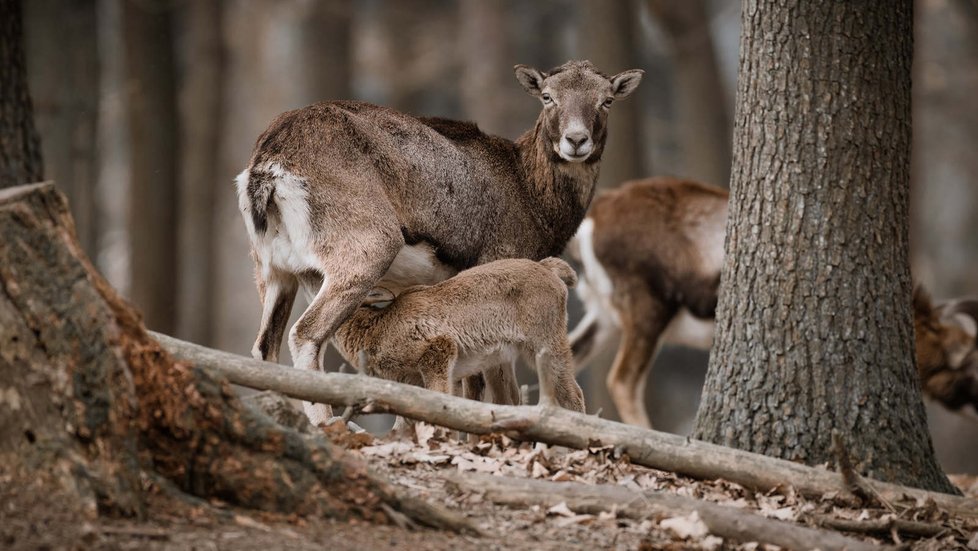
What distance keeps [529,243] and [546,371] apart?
2.66 m

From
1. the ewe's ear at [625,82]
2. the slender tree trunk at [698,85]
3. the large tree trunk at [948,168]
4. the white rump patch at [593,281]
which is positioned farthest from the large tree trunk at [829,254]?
the large tree trunk at [948,168]

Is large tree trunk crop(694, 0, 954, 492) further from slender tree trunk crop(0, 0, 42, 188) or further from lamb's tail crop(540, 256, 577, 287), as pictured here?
slender tree trunk crop(0, 0, 42, 188)

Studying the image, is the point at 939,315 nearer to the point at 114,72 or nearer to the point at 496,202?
the point at 496,202

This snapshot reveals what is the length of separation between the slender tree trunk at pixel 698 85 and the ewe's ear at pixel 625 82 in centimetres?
721

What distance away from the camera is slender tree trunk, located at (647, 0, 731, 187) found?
15.6 metres

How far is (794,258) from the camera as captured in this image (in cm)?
673

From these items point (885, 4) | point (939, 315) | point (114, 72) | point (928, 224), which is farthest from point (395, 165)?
point (928, 224)

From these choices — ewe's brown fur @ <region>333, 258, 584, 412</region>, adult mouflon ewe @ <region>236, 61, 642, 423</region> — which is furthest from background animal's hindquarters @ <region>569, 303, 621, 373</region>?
ewe's brown fur @ <region>333, 258, 584, 412</region>

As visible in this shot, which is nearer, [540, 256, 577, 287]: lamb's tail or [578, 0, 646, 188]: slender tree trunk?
[540, 256, 577, 287]: lamb's tail

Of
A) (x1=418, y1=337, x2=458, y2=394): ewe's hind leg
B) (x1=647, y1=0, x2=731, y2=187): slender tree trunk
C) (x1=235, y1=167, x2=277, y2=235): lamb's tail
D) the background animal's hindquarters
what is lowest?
the background animal's hindquarters

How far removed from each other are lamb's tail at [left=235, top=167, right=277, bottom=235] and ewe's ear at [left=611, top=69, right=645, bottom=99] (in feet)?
8.38

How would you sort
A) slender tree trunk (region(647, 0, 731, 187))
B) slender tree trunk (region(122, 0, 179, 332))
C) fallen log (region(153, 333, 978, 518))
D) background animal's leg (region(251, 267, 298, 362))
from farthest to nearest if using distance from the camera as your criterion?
slender tree trunk (region(647, 0, 731, 187))
slender tree trunk (region(122, 0, 179, 332))
background animal's leg (region(251, 267, 298, 362))
fallen log (region(153, 333, 978, 518))

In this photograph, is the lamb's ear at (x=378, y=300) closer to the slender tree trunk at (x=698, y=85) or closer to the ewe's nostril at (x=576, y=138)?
the ewe's nostril at (x=576, y=138)

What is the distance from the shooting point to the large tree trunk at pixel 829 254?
21.8ft
